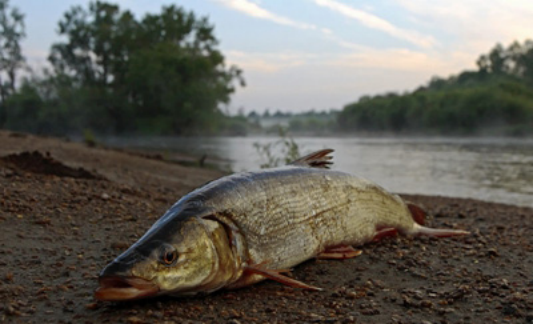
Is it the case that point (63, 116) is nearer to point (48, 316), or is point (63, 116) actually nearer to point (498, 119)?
point (498, 119)

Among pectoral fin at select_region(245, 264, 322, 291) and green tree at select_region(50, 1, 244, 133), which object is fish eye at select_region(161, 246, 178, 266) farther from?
green tree at select_region(50, 1, 244, 133)

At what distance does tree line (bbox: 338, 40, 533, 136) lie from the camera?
1900 inches

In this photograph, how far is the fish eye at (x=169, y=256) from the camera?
9.09ft

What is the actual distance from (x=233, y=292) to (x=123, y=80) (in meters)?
48.7

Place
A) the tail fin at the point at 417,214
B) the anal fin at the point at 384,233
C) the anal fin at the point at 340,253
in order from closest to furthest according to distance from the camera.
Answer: the anal fin at the point at 340,253 < the anal fin at the point at 384,233 < the tail fin at the point at 417,214

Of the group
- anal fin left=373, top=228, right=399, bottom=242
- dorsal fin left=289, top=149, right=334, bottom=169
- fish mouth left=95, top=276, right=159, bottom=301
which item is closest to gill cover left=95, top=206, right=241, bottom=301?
fish mouth left=95, top=276, right=159, bottom=301

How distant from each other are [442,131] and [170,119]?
2673 cm

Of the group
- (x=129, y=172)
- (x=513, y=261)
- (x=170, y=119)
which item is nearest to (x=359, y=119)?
(x=170, y=119)

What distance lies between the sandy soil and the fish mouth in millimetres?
125

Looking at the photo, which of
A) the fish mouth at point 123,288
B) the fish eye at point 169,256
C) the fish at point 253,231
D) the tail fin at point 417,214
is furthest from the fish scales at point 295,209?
the tail fin at point 417,214

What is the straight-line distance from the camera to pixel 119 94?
A: 4900cm

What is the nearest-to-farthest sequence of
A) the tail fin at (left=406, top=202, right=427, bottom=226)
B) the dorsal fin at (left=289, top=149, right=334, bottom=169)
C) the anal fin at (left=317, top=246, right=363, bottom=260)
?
the anal fin at (left=317, top=246, right=363, bottom=260) → the dorsal fin at (left=289, top=149, right=334, bottom=169) → the tail fin at (left=406, top=202, right=427, bottom=226)

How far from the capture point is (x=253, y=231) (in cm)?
348

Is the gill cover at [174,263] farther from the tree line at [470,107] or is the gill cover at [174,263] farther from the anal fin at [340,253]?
the tree line at [470,107]
